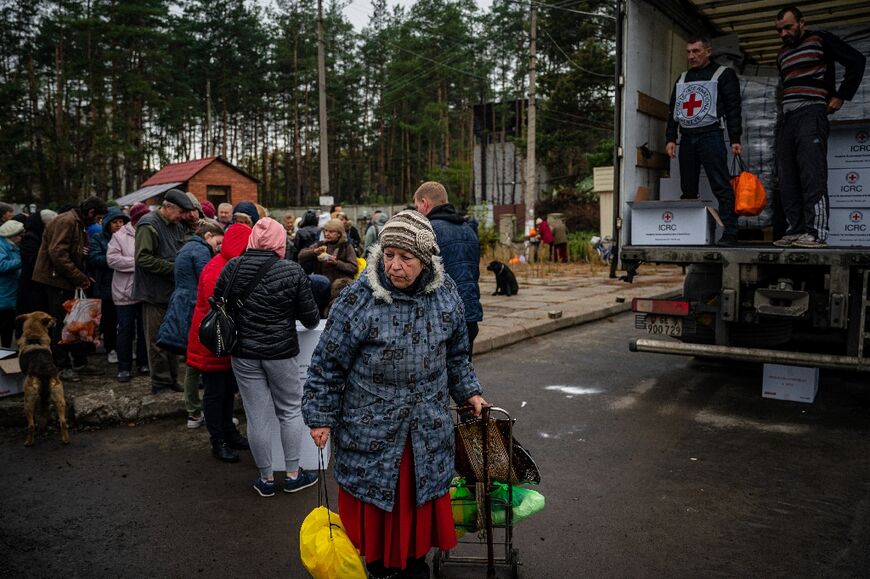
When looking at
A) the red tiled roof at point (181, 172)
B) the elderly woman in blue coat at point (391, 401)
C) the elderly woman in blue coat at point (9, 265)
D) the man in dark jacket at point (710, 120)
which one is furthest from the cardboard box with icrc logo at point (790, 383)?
the red tiled roof at point (181, 172)

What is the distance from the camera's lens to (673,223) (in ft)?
20.6

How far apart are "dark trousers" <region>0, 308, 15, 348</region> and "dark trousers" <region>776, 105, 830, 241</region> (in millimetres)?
8100

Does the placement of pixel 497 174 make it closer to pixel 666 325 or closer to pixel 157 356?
pixel 666 325

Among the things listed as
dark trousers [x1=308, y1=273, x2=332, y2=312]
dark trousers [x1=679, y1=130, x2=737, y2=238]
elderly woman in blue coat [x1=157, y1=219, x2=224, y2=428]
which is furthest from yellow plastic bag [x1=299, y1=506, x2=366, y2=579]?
dark trousers [x1=679, y1=130, x2=737, y2=238]

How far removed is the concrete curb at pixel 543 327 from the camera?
8914 mm

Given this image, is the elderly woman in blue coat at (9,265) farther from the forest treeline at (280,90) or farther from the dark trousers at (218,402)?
the forest treeline at (280,90)

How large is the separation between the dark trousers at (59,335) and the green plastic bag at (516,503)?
5702mm

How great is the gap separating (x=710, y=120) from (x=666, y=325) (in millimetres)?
2100

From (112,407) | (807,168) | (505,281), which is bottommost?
(112,407)

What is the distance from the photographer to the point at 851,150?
621 cm

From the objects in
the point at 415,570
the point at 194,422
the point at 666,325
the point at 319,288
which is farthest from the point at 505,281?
the point at 415,570

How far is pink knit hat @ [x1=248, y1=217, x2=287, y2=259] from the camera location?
4199mm

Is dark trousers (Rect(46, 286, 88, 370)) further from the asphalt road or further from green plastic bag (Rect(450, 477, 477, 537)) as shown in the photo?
green plastic bag (Rect(450, 477, 477, 537))

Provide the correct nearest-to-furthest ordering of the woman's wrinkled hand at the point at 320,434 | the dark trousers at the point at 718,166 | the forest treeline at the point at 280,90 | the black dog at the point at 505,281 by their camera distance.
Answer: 1. the woman's wrinkled hand at the point at 320,434
2. the dark trousers at the point at 718,166
3. the black dog at the point at 505,281
4. the forest treeline at the point at 280,90
